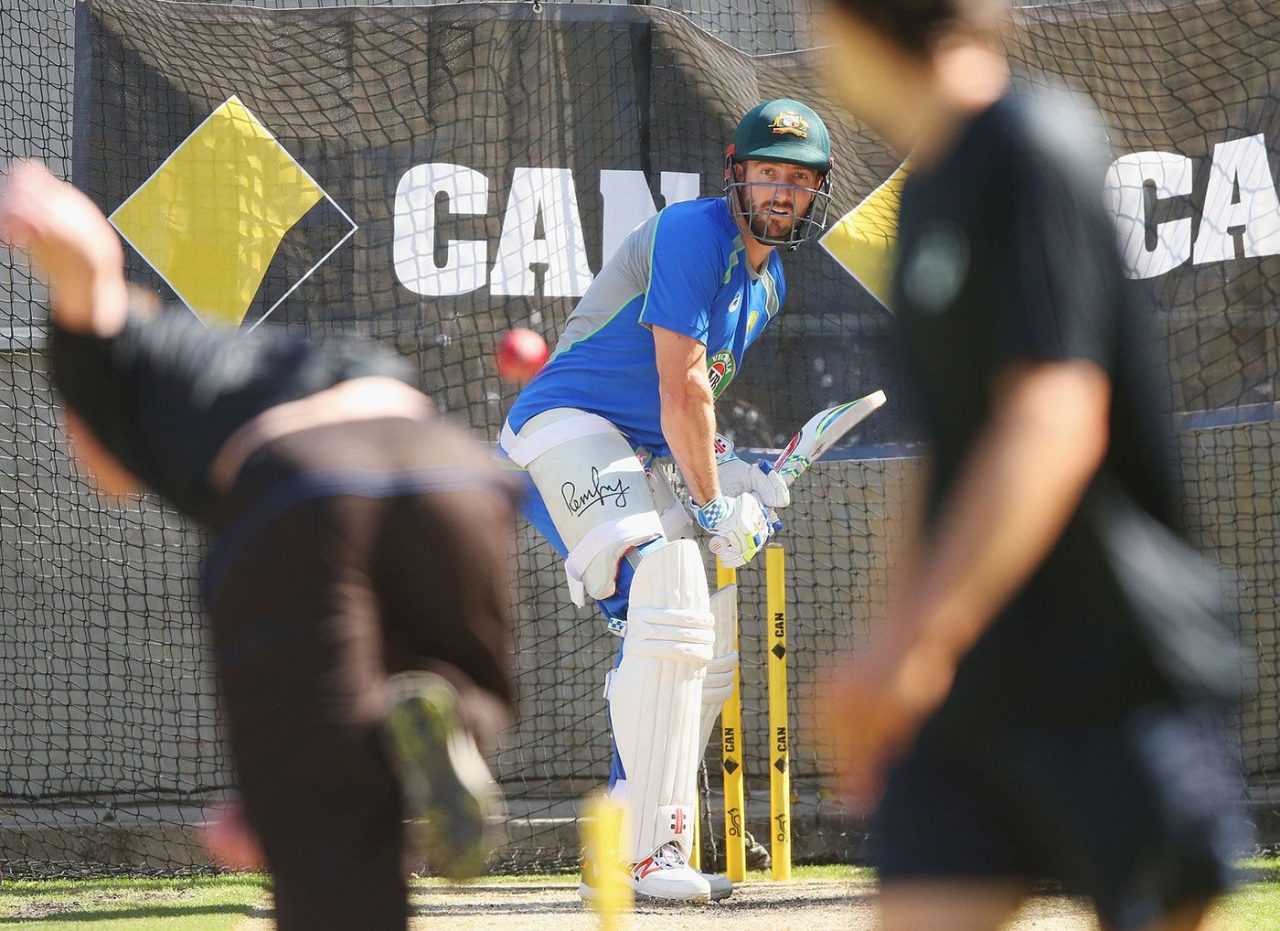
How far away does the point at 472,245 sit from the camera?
5.68 meters

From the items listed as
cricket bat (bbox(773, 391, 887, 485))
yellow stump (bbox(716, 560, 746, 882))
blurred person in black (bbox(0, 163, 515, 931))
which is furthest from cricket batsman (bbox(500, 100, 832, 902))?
blurred person in black (bbox(0, 163, 515, 931))

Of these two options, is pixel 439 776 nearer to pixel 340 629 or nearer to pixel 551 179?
pixel 340 629

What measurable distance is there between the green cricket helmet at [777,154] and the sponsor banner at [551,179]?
3.86ft

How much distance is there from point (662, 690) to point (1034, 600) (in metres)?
2.59

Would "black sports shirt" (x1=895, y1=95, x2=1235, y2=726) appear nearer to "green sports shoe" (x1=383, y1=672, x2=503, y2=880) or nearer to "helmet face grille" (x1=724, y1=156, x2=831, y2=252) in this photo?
"green sports shoe" (x1=383, y1=672, x2=503, y2=880)

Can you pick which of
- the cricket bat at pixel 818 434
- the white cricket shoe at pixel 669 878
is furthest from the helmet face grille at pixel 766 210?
the white cricket shoe at pixel 669 878

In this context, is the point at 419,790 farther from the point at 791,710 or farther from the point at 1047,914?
the point at 791,710

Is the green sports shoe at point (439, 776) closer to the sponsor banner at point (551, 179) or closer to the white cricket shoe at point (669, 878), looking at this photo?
the white cricket shoe at point (669, 878)

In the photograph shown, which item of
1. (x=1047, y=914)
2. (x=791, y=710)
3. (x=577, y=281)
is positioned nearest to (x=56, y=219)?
(x=1047, y=914)

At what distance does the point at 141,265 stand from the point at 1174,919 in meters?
4.77

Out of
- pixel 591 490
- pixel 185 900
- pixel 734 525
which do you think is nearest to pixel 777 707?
pixel 734 525

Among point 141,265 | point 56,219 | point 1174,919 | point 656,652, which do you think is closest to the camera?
point 1174,919

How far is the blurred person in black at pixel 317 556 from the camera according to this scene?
1862 millimetres

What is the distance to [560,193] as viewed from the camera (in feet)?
18.7
